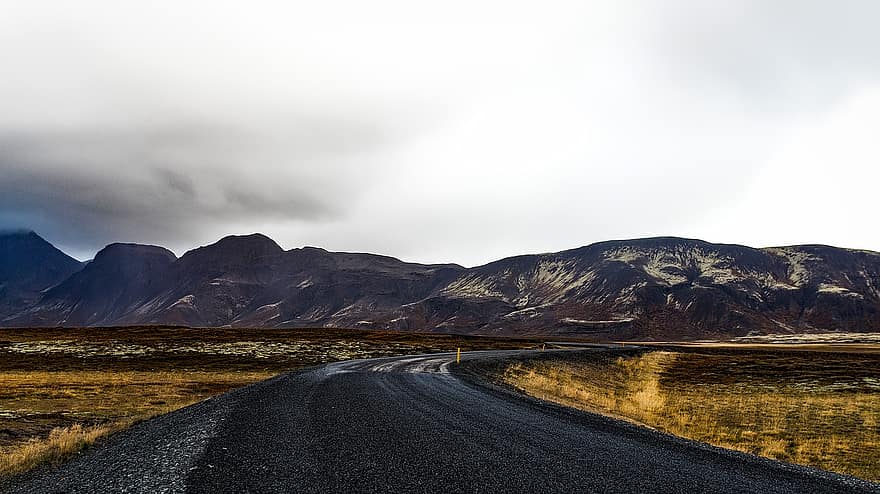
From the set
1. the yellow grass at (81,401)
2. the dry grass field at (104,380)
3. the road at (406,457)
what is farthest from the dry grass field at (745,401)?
the dry grass field at (104,380)

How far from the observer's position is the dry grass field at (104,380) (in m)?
17.4

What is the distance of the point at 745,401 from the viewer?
3475 cm

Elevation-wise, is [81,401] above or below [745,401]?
above

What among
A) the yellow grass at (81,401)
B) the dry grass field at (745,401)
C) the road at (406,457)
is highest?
the road at (406,457)

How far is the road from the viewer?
9.34m

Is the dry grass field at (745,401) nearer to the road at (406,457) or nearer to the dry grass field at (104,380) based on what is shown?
the road at (406,457)

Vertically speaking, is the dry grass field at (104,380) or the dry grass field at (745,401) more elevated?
the dry grass field at (104,380)

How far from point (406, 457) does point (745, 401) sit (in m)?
32.8

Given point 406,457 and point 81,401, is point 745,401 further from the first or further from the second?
point 81,401

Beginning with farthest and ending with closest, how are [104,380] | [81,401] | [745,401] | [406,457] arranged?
1. [104,380]
2. [745,401]
3. [81,401]
4. [406,457]

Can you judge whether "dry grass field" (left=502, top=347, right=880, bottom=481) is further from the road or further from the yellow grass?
the yellow grass

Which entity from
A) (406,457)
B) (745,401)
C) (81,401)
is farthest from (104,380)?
(745,401)

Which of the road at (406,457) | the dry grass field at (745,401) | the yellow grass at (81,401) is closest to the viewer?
the road at (406,457)

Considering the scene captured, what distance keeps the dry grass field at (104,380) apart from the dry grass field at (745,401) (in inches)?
765
